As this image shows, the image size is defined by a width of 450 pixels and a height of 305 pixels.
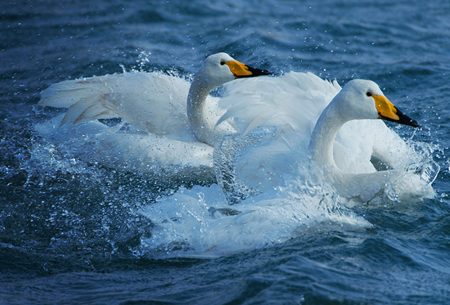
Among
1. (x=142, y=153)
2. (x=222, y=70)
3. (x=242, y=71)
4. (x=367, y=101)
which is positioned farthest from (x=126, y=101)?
(x=367, y=101)

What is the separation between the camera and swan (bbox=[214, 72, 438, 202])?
14.9 ft

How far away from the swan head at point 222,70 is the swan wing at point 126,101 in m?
0.66

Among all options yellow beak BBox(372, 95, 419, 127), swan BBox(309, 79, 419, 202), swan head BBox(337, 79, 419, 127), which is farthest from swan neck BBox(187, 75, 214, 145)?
yellow beak BBox(372, 95, 419, 127)

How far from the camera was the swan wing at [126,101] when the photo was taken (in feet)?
19.3

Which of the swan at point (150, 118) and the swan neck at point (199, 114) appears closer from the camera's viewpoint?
the swan at point (150, 118)

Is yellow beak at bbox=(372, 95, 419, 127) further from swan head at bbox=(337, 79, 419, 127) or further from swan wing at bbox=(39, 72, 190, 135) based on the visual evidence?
swan wing at bbox=(39, 72, 190, 135)

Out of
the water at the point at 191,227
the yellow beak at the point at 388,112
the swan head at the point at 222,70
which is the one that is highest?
the swan head at the point at 222,70

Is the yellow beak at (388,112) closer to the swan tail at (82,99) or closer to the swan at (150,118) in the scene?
the swan at (150,118)

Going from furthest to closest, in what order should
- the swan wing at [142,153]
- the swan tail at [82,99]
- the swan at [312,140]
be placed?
the swan tail at [82,99]
the swan wing at [142,153]
the swan at [312,140]

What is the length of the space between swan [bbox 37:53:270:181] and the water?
0.23 metres

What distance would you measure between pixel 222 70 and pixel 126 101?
1.24m

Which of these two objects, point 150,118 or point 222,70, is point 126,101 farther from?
point 222,70

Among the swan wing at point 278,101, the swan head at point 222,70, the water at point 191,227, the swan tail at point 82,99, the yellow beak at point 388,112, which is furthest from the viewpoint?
the swan tail at point 82,99

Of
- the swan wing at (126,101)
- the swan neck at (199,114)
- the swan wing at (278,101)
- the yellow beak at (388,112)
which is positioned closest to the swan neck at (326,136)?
the yellow beak at (388,112)
